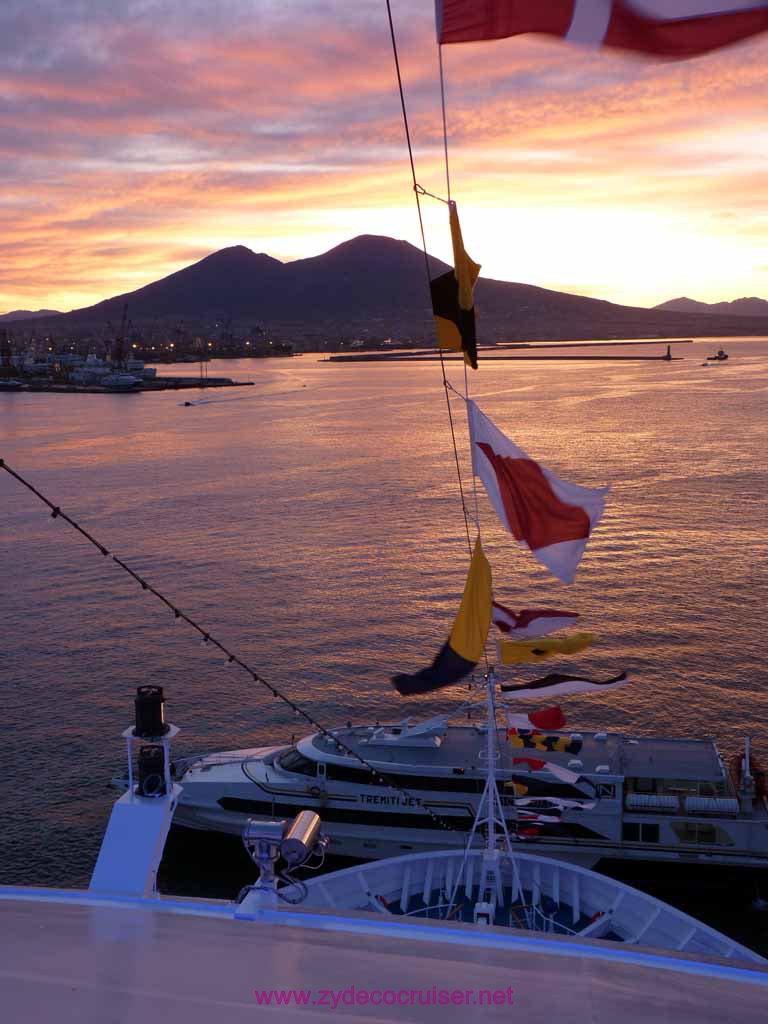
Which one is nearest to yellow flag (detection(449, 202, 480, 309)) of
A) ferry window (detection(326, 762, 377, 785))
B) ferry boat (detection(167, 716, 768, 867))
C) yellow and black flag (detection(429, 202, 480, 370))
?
yellow and black flag (detection(429, 202, 480, 370))

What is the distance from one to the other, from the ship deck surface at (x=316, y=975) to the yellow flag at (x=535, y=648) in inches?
143

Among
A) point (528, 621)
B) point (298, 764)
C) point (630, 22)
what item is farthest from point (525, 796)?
point (630, 22)

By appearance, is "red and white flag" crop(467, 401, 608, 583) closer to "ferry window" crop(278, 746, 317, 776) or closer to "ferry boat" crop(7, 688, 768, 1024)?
"ferry boat" crop(7, 688, 768, 1024)

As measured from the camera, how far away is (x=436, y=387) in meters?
78.8

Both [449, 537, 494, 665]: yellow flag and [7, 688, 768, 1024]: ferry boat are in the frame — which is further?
[449, 537, 494, 665]: yellow flag

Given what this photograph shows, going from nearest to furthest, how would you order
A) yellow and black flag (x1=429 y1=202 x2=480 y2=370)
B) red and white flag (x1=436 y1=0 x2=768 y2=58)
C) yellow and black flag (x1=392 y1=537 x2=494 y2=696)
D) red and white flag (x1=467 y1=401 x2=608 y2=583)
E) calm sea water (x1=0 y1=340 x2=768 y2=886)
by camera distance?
red and white flag (x1=436 y1=0 x2=768 y2=58) < yellow and black flag (x1=429 y1=202 x2=480 y2=370) < red and white flag (x1=467 y1=401 x2=608 y2=583) < yellow and black flag (x1=392 y1=537 x2=494 y2=696) < calm sea water (x1=0 y1=340 x2=768 y2=886)

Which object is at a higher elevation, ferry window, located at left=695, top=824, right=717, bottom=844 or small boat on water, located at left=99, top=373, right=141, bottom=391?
small boat on water, located at left=99, top=373, right=141, bottom=391

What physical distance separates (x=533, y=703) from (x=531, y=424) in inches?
1324

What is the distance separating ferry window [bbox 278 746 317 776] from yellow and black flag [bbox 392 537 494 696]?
4.13 m

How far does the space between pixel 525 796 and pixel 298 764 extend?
2061 mm

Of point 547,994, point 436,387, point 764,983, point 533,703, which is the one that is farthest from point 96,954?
point 436,387

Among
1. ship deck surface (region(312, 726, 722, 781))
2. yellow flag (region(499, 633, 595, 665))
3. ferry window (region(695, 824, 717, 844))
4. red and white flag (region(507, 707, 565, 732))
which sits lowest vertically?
ferry window (region(695, 824, 717, 844))

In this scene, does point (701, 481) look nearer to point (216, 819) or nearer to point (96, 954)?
point (216, 819)

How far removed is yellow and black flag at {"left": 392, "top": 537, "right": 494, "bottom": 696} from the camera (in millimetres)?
4762
